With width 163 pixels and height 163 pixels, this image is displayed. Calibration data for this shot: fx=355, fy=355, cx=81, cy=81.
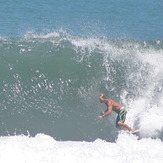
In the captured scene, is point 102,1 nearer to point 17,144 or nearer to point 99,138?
point 99,138

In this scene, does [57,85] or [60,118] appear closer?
[60,118]

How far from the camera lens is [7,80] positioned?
15.9 m

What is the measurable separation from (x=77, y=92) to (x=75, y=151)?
15.0ft

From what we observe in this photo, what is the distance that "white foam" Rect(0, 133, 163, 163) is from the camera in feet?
35.9

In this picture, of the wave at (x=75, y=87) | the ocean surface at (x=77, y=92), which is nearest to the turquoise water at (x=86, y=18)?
the ocean surface at (x=77, y=92)

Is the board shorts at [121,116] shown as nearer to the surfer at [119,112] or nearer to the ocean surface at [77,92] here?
the surfer at [119,112]

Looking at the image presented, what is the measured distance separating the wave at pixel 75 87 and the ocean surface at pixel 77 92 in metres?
0.04

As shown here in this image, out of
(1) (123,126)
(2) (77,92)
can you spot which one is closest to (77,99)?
(2) (77,92)

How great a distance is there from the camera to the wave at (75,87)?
1393 centimetres

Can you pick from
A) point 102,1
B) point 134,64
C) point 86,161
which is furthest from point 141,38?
point 86,161

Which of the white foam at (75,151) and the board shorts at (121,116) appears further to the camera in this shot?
the board shorts at (121,116)

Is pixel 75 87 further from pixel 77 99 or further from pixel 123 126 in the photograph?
pixel 123 126

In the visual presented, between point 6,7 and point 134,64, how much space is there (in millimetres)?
13915

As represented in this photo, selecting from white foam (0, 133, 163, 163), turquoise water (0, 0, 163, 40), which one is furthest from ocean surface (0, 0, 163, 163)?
turquoise water (0, 0, 163, 40)
